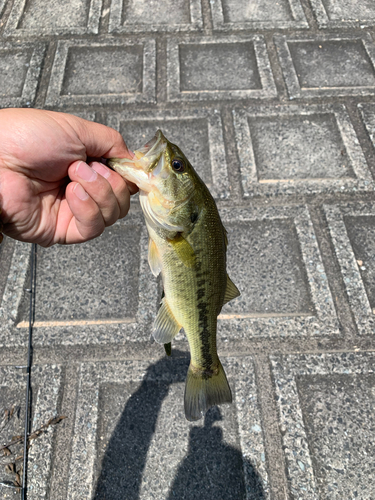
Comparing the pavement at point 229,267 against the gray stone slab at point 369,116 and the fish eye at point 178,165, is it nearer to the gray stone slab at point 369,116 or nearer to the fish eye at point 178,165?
the gray stone slab at point 369,116

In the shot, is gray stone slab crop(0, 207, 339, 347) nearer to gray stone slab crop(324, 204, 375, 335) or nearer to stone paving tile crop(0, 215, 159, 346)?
stone paving tile crop(0, 215, 159, 346)

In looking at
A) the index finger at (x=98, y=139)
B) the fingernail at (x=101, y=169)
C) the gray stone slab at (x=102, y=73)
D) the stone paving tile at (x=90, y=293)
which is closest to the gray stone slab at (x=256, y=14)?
the gray stone slab at (x=102, y=73)

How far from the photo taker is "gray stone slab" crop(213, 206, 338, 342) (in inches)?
120

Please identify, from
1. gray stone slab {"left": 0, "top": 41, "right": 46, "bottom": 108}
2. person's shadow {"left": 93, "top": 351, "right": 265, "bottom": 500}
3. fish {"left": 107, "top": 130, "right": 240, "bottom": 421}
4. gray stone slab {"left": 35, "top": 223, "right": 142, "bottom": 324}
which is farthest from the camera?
gray stone slab {"left": 0, "top": 41, "right": 46, "bottom": 108}

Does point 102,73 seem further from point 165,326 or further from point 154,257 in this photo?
point 165,326

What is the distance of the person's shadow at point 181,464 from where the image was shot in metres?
2.49

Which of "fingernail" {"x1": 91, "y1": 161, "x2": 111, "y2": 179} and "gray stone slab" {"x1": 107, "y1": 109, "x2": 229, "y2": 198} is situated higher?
"fingernail" {"x1": 91, "y1": 161, "x2": 111, "y2": 179}

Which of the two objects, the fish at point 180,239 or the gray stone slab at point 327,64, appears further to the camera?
the gray stone slab at point 327,64

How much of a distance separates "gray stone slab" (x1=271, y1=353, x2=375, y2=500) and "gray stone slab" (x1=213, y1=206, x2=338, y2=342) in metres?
0.27

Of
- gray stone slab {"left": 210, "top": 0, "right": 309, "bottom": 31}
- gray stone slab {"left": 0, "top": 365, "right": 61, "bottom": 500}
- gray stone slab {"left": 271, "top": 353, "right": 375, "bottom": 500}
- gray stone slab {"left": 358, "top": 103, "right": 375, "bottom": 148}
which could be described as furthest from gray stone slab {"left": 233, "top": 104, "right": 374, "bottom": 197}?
gray stone slab {"left": 0, "top": 365, "right": 61, "bottom": 500}

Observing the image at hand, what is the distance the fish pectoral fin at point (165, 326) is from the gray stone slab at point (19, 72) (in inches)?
133

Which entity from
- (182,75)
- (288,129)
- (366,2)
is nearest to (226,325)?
(288,129)

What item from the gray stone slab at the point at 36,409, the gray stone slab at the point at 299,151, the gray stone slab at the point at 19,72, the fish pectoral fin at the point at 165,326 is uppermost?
the gray stone slab at the point at 19,72

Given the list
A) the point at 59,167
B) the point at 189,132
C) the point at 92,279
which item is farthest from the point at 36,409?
the point at 189,132
